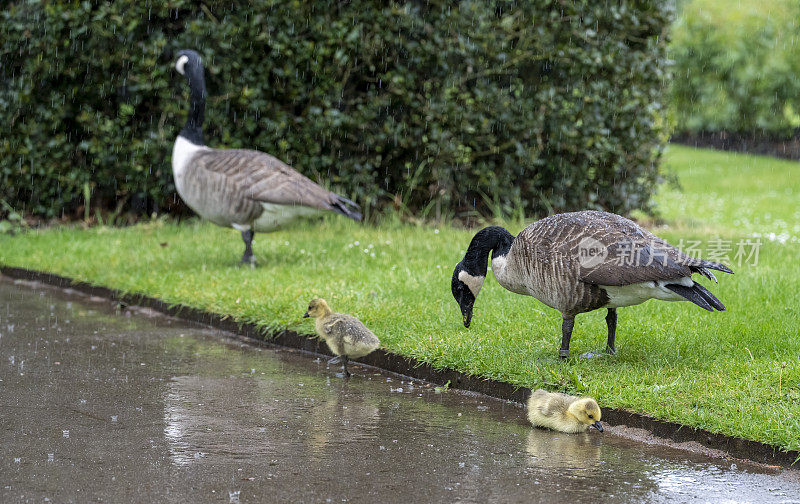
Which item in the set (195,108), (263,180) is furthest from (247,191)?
(195,108)

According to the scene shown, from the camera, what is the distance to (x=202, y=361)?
Result: 7758mm

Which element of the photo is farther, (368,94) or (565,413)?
(368,94)

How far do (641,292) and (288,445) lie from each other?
247 centimetres

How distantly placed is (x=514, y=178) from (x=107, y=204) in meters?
6.34

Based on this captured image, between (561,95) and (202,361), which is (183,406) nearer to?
(202,361)

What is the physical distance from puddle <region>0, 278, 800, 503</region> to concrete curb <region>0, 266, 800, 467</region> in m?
0.10

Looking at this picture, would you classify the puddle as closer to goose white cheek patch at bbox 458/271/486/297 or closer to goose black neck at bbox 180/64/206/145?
goose white cheek patch at bbox 458/271/486/297

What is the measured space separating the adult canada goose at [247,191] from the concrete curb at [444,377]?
1.31 meters

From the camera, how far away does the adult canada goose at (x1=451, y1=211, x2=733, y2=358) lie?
6086mm

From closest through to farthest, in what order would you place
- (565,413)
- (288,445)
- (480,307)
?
(288,445), (565,413), (480,307)

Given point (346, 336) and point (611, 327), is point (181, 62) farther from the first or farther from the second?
point (611, 327)

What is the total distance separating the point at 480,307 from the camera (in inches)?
344

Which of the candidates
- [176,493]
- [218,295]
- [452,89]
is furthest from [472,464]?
[452,89]

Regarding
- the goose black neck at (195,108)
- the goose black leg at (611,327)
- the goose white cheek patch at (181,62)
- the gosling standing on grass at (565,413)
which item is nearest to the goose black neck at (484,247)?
the goose black leg at (611,327)
